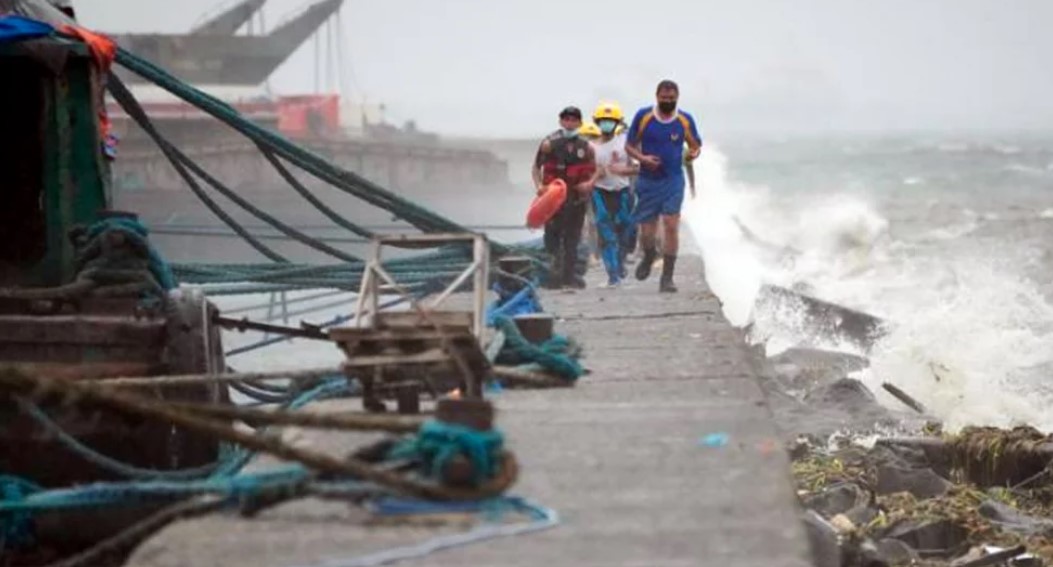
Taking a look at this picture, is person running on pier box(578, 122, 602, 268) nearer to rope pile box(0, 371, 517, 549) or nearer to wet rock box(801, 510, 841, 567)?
wet rock box(801, 510, 841, 567)

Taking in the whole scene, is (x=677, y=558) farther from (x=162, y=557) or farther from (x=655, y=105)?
(x=655, y=105)

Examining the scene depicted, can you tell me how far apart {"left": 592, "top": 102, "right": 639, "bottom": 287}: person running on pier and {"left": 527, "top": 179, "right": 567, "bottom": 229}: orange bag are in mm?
1565

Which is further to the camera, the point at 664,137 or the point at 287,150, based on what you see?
the point at 664,137

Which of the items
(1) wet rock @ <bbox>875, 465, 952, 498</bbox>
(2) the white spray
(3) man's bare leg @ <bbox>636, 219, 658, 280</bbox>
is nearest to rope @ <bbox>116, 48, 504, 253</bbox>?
(3) man's bare leg @ <bbox>636, 219, 658, 280</bbox>

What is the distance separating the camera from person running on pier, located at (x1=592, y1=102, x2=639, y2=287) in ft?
47.1

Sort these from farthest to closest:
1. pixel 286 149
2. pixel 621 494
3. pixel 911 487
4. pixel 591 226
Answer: pixel 591 226
pixel 911 487
pixel 286 149
pixel 621 494

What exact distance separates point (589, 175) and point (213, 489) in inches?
314

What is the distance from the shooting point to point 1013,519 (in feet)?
32.5

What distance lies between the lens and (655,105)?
1275cm

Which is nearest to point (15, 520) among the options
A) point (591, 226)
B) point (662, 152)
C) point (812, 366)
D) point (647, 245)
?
point (662, 152)

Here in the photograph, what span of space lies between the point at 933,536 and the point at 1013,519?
740mm

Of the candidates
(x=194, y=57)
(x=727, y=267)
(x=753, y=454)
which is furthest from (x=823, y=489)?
(x=194, y=57)

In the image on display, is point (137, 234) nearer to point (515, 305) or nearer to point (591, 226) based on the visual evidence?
point (515, 305)

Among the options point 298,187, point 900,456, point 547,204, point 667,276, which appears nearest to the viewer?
point 298,187
